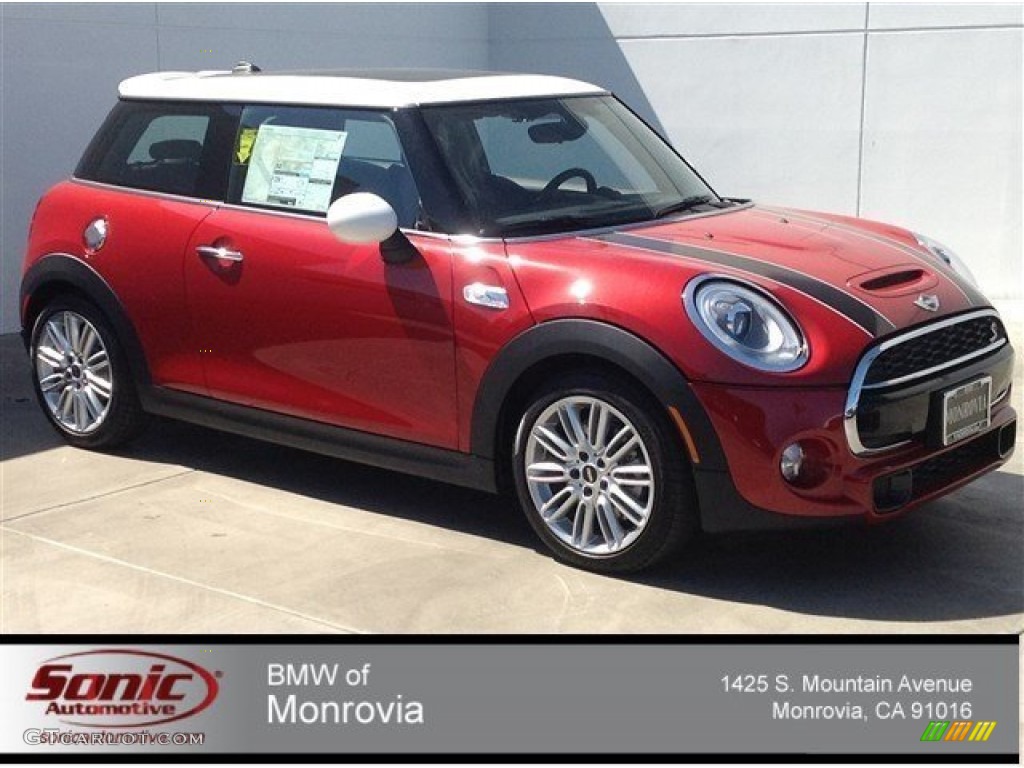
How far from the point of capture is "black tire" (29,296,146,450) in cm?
613

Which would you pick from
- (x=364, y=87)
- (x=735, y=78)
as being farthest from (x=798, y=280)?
(x=735, y=78)

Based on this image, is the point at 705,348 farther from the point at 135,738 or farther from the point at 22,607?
the point at 22,607

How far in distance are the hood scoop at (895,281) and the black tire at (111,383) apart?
3.06 meters

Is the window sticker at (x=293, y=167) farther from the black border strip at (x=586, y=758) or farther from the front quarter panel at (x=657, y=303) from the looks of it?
the black border strip at (x=586, y=758)

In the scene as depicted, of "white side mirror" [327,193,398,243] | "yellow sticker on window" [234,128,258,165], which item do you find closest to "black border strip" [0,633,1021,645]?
"white side mirror" [327,193,398,243]

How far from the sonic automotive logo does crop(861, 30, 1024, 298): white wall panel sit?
700cm

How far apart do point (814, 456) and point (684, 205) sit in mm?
1469

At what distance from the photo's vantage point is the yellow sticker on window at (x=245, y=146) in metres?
5.70

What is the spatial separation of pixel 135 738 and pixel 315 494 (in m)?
A: 2.04

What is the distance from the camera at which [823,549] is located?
5.05 m

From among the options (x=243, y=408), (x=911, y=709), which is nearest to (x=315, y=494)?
(x=243, y=408)

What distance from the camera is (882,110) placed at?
1000 centimetres

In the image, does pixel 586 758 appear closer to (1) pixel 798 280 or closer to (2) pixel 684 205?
(1) pixel 798 280

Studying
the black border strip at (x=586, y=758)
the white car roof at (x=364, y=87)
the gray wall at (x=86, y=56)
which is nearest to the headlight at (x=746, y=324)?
the black border strip at (x=586, y=758)
